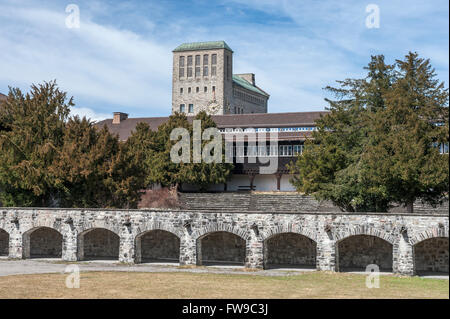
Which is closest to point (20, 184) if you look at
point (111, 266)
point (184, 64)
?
point (111, 266)

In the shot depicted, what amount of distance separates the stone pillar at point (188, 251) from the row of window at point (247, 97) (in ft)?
232

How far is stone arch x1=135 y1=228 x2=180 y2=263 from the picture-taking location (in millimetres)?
36000

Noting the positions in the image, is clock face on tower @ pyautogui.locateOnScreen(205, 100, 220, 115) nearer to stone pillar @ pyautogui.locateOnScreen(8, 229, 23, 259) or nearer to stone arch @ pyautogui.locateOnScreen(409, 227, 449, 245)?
stone pillar @ pyautogui.locateOnScreen(8, 229, 23, 259)

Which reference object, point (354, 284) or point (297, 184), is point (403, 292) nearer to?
point (354, 284)

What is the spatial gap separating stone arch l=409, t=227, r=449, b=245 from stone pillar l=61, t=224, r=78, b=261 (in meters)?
17.6

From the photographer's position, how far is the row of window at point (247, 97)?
10300cm

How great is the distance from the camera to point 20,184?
42000 mm

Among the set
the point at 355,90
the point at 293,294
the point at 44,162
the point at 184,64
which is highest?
the point at 184,64

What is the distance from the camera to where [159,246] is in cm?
3647

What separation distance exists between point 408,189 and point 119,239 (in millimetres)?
16585

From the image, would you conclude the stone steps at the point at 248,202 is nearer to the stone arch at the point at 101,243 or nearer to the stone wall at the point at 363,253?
the stone arch at the point at 101,243

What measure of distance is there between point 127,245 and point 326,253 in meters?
10.5

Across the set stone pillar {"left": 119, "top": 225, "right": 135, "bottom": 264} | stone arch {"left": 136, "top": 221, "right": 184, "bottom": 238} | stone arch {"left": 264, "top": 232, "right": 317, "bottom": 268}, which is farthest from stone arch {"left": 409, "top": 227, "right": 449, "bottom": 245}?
stone pillar {"left": 119, "top": 225, "right": 135, "bottom": 264}

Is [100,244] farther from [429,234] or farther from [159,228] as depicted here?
[429,234]
